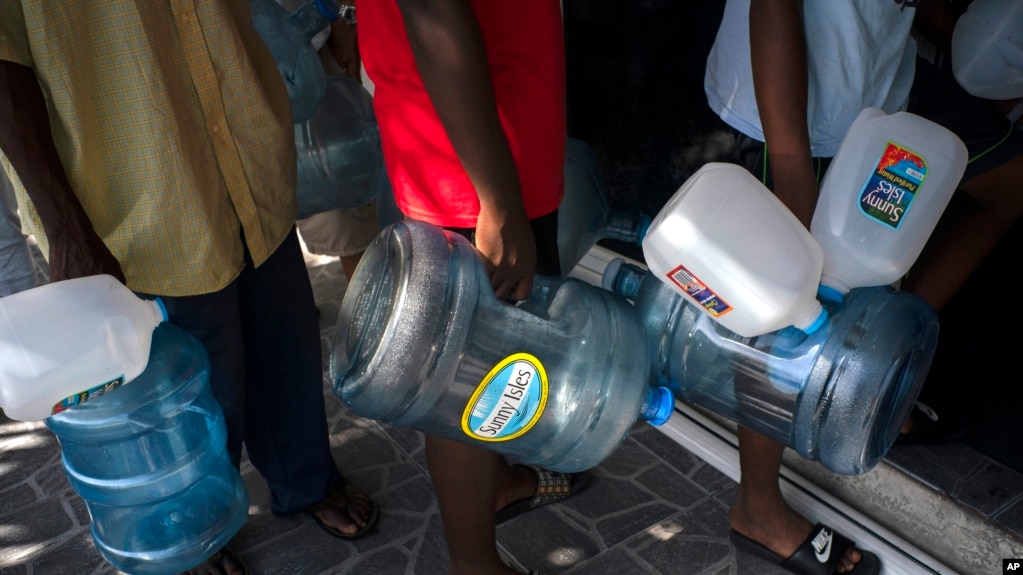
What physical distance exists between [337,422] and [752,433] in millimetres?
1472

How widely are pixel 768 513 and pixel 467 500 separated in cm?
82

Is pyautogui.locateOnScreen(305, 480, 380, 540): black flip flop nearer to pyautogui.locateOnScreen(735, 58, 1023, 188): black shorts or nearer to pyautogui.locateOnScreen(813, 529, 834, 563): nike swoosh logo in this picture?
pyautogui.locateOnScreen(813, 529, 834, 563): nike swoosh logo

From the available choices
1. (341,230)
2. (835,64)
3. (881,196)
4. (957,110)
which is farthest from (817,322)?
(341,230)

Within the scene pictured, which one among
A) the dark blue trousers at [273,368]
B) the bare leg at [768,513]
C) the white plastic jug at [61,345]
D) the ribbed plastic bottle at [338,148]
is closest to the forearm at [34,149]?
the white plastic jug at [61,345]

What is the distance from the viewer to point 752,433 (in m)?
2.11

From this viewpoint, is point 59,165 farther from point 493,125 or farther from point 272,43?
point 272,43

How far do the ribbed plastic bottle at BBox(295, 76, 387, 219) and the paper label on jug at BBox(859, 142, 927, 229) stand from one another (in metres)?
1.63

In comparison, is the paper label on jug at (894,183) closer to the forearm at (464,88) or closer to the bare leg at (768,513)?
the forearm at (464,88)

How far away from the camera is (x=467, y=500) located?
6.24ft

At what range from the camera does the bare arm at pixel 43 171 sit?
150 centimetres

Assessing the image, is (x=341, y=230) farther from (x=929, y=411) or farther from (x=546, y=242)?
(x=929, y=411)

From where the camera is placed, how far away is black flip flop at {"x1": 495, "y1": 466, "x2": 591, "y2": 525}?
2.44m

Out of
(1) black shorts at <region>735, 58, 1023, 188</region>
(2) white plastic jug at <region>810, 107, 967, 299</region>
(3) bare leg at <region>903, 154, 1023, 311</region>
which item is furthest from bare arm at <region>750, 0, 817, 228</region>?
(3) bare leg at <region>903, 154, 1023, 311</region>

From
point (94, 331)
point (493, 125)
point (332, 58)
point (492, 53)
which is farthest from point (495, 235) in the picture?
point (332, 58)
